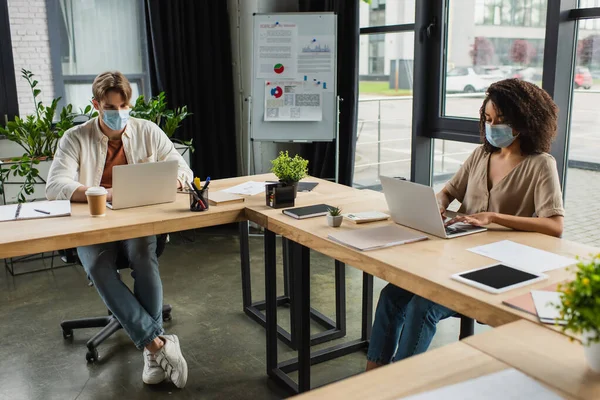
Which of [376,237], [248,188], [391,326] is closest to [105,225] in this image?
[248,188]

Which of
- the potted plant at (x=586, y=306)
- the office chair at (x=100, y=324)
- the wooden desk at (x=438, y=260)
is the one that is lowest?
the office chair at (x=100, y=324)

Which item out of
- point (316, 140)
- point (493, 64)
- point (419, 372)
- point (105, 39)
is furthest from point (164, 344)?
point (105, 39)

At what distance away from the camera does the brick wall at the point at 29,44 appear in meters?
4.36

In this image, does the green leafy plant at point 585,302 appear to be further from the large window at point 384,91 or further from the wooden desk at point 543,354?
the large window at point 384,91

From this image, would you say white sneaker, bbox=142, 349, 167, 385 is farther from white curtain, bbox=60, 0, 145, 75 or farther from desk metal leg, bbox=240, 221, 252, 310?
white curtain, bbox=60, 0, 145, 75

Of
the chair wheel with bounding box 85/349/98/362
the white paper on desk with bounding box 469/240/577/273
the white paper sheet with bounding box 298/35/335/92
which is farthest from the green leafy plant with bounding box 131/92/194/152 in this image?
the white paper on desk with bounding box 469/240/577/273

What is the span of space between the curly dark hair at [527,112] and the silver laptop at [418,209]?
0.41 m

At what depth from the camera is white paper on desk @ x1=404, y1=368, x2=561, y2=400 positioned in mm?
1112

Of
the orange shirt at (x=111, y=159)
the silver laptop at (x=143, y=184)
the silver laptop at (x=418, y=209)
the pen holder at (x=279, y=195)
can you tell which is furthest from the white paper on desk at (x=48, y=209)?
the silver laptop at (x=418, y=209)

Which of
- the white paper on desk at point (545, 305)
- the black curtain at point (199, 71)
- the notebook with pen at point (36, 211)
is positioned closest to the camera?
the white paper on desk at point (545, 305)

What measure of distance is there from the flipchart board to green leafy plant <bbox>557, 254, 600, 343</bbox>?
3.35 metres

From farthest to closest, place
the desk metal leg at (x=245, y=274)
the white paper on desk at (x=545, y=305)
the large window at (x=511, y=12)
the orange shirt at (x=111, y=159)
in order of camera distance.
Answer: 1. the large window at (x=511, y=12)
2. the desk metal leg at (x=245, y=274)
3. the orange shirt at (x=111, y=159)
4. the white paper on desk at (x=545, y=305)

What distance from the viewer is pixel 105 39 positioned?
4777mm

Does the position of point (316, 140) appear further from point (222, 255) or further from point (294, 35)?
point (222, 255)
